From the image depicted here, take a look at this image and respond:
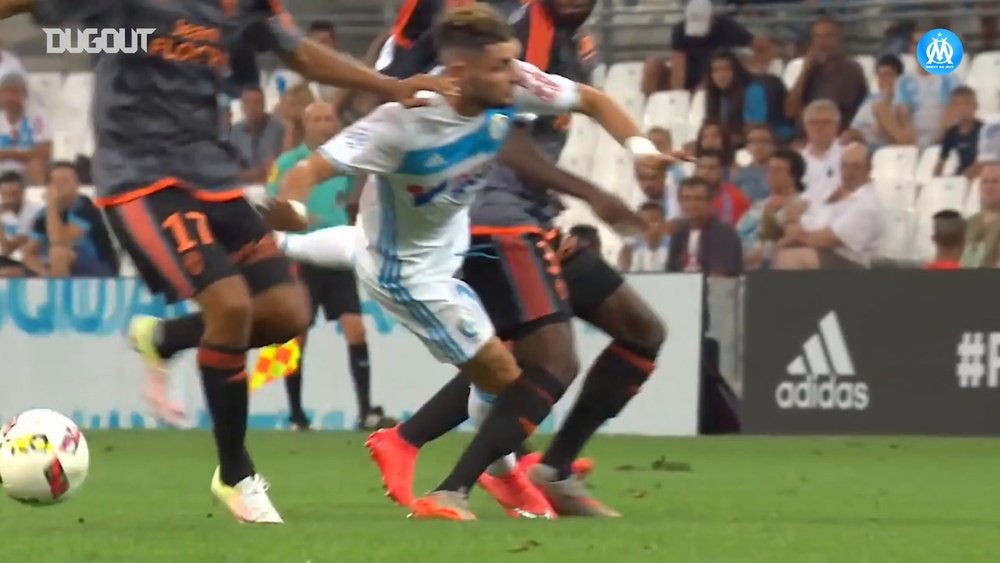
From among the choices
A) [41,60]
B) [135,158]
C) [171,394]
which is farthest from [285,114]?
[135,158]

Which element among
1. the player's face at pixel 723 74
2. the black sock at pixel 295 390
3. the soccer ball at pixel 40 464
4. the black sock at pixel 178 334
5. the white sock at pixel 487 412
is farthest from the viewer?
the player's face at pixel 723 74

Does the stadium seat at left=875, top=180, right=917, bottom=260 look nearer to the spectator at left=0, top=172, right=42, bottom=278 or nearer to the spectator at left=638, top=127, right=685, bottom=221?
the spectator at left=638, top=127, right=685, bottom=221

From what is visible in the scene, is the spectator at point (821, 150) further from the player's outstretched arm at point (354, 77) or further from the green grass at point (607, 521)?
the player's outstretched arm at point (354, 77)

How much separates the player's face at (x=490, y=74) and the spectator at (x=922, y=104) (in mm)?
9516

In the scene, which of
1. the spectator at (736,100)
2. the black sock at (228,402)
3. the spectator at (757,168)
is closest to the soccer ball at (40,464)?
the black sock at (228,402)

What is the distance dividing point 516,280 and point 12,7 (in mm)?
2053

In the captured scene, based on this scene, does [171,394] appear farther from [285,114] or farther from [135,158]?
[285,114]

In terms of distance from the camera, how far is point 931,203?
1631cm

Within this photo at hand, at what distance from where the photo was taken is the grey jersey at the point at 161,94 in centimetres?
775

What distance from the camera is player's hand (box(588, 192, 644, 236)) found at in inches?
311

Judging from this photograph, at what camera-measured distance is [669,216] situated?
17141mm

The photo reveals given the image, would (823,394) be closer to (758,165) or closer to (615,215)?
(758,165)

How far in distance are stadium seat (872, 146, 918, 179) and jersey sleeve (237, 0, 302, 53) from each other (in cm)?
934

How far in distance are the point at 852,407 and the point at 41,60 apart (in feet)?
34.1
